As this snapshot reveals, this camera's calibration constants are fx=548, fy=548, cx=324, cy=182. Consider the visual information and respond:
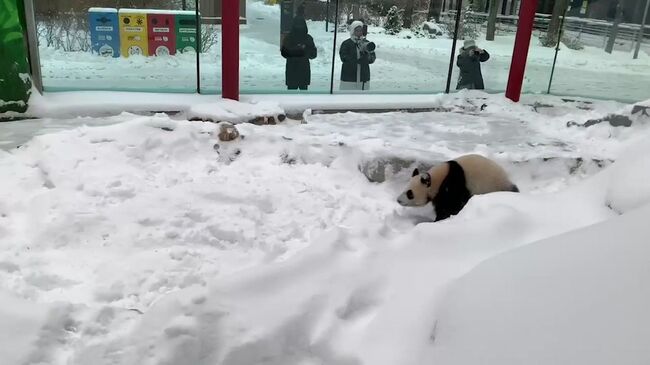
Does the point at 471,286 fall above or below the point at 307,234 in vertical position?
above

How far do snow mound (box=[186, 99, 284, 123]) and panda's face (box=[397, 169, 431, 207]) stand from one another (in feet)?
8.67

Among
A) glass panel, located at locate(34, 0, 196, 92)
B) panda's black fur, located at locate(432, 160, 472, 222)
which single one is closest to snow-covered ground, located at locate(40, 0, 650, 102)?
glass panel, located at locate(34, 0, 196, 92)

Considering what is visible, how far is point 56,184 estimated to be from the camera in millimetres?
4039

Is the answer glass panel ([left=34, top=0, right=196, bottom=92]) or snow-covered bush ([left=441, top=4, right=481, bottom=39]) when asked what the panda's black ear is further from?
snow-covered bush ([left=441, top=4, right=481, bottom=39])

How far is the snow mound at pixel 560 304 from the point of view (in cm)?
161

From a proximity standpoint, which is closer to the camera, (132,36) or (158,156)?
(158,156)

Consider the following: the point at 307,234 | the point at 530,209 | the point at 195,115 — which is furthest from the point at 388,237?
the point at 195,115

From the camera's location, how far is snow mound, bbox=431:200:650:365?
63.4 inches

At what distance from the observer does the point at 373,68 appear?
8.45 m

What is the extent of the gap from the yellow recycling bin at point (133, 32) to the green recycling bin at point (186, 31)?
414mm

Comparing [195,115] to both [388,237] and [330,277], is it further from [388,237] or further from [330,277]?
[330,277]

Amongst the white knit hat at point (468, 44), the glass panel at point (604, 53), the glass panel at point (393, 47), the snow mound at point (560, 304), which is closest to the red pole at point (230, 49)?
the glass panel at point (393, 47)

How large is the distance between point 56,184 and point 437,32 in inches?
248

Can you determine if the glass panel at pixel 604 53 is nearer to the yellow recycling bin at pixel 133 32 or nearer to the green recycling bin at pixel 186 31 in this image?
the green recycling bin at pixel 186 31
